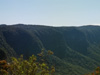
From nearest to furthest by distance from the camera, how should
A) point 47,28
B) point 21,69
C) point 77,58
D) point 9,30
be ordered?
1. point 21,69
2. point 9,30
3. point 77,58
4. point 47,28

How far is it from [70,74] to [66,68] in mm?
7296

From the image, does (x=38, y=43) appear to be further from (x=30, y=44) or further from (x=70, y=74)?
(x=70, y=74)

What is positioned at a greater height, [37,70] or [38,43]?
[37,70]

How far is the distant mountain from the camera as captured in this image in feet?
347

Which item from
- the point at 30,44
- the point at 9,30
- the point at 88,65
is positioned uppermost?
the point at 9,30

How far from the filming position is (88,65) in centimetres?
12488

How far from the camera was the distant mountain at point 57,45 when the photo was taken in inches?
4166

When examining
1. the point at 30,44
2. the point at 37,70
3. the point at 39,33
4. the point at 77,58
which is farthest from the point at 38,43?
the point at 37,70

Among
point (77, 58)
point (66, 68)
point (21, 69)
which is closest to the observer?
point (21, 69)

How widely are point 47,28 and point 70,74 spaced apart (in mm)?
62588

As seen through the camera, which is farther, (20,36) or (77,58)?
(77,58)

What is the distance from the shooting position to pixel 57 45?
14438 cm

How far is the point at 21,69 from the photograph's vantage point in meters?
11.5

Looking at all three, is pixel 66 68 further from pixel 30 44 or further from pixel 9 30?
pixel 9 30
